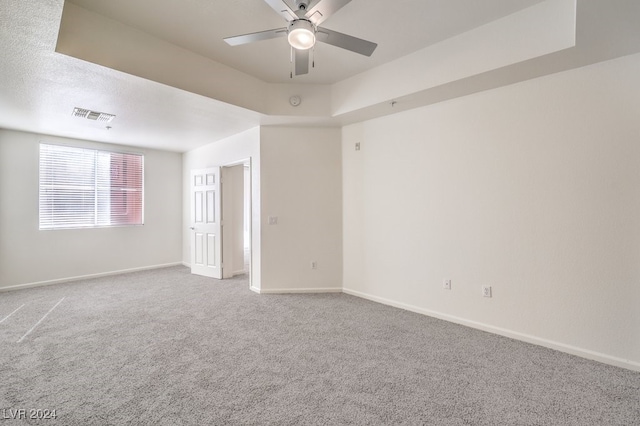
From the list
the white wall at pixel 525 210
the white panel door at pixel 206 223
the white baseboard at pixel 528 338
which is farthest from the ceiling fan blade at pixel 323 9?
the white panel door at pixel 206 223

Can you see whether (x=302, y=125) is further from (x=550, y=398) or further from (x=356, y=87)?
(x=550, y=398)

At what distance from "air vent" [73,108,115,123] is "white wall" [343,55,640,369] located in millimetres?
3675

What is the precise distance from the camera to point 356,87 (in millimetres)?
3592

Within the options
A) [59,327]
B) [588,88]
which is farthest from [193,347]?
[588,88]

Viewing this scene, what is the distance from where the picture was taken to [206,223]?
535 cm

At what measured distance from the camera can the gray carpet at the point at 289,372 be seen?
5.89 ft

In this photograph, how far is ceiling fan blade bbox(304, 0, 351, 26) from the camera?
174cm

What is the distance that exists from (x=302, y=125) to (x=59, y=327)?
12.7 ft

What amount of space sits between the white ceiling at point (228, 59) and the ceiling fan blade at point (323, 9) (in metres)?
0.68

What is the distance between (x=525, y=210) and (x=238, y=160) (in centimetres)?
408

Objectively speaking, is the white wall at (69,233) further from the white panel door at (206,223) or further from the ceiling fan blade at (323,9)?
the ceiling fan blade at (323,9)

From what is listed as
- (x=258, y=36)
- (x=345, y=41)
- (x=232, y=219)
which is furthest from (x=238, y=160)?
(x=345, y=41)

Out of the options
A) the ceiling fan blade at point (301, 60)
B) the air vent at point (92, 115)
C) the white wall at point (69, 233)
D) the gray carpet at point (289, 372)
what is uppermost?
the air vent at point (92, 115)

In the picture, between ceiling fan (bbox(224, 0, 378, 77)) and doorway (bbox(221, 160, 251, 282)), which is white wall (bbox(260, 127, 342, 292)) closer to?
doorway (bbox(221, 160, 251, 282))
